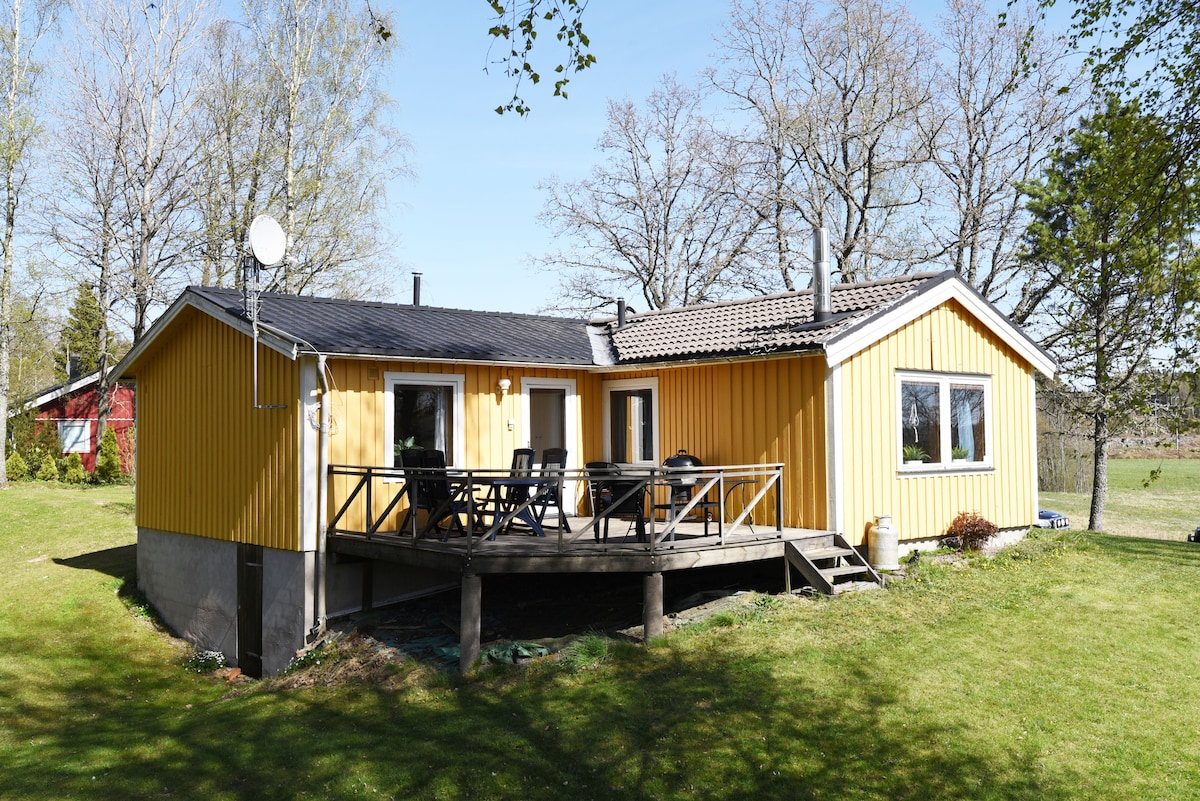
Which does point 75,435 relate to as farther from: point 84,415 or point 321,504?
point 321,504

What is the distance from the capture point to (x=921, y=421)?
12352 millimetres

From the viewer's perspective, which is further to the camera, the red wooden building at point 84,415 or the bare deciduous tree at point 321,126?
the red wooden building at point 84,415

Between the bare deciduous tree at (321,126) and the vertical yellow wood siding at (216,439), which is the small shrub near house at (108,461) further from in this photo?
the vertical yellow wood siding at (216,439)

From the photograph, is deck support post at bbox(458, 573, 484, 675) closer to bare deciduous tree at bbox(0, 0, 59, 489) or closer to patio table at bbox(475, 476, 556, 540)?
patio table at bbox(475, 476, 556, 540)

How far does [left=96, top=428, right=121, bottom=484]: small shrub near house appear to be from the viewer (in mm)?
26141

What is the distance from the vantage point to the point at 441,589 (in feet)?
40.8

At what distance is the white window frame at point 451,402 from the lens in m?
11.6

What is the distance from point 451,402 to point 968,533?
301 inches

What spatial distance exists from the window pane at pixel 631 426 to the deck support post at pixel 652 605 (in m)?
4.38

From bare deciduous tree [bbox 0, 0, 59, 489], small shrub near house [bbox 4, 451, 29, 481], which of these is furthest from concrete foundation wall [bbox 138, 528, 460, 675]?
small shrub near house [bbox 4, 451, 29, 481]

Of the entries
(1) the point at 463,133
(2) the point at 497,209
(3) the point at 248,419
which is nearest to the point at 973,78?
(2) the point at 497,209

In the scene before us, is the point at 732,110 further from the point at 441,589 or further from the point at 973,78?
the point at 441,589

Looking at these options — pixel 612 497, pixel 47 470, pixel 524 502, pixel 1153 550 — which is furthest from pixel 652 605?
pixel 47 470

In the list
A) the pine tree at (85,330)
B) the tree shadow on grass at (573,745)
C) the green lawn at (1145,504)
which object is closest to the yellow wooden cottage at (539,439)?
the tree shadow on grass at (573,745)
